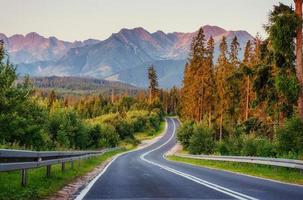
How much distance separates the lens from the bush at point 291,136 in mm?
26375

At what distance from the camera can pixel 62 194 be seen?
488 inches

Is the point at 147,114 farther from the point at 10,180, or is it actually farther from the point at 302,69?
the point at 10,180

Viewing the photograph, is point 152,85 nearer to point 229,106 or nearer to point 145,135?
point 145,135

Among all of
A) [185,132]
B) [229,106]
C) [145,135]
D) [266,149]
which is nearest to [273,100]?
[266,149]

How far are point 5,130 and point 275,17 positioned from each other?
2013 centimetres

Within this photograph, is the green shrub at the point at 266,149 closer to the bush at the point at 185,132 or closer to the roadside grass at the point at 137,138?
the bush at the point at 185,132

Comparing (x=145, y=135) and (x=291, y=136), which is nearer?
(x=291, y=136)

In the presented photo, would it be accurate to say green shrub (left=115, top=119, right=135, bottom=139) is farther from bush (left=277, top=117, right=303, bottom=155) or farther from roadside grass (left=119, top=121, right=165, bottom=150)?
bush (left=277, top=117, right=303, bottom=155)

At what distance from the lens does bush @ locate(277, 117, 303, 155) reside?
26375 millimetres

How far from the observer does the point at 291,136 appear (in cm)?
2686

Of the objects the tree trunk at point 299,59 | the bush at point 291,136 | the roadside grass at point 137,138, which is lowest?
the roadside grass at point 137,138

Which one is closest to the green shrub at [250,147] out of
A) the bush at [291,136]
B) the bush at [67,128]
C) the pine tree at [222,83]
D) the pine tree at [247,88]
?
the bush at [291,136]

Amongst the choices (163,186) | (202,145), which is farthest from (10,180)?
(202,145)

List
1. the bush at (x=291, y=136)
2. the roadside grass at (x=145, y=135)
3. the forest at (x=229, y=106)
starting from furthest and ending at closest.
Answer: the roadside grass at (x=145, y=135)
the forest at (x=229, y=106)
the bush at (x=291, y=136)
